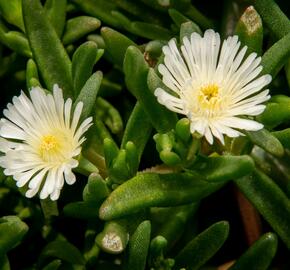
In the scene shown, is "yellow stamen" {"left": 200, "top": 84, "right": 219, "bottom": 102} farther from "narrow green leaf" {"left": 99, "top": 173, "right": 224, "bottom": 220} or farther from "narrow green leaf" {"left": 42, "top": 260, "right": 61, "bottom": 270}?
"narrow green leaf" {"left": 42, "top": 260, "right": 61, "bottom": 270}

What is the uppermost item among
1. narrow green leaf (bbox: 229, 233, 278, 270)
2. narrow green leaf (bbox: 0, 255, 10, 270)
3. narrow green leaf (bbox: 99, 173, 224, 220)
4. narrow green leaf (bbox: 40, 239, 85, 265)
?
narrow green leaf (bbox: 99, 173, 224, 220)

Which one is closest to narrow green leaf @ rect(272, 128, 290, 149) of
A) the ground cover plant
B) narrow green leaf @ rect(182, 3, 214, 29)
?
the ground cover plant

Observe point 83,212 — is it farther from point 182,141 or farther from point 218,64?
point 218,64

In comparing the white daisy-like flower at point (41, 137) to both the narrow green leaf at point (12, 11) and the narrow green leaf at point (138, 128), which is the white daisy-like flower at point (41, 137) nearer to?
the narrow green leaf at point (138, 128)

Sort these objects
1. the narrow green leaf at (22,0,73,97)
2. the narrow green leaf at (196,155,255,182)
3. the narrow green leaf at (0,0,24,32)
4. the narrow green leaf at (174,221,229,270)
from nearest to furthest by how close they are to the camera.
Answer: the narrow green leaf at (196,155,255,182)
the narrow green leaf at (174,221,229,270)
the narrow green leaf at (22,0,73,97)
the narrow green leaf at (0,0,24,32)

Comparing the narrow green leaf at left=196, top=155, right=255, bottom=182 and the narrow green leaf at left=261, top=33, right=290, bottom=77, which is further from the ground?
the narrow green leaf at left=261, top=33, right=290, bottom=77

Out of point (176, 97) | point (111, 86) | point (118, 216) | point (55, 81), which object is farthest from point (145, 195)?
point (111, 86)
